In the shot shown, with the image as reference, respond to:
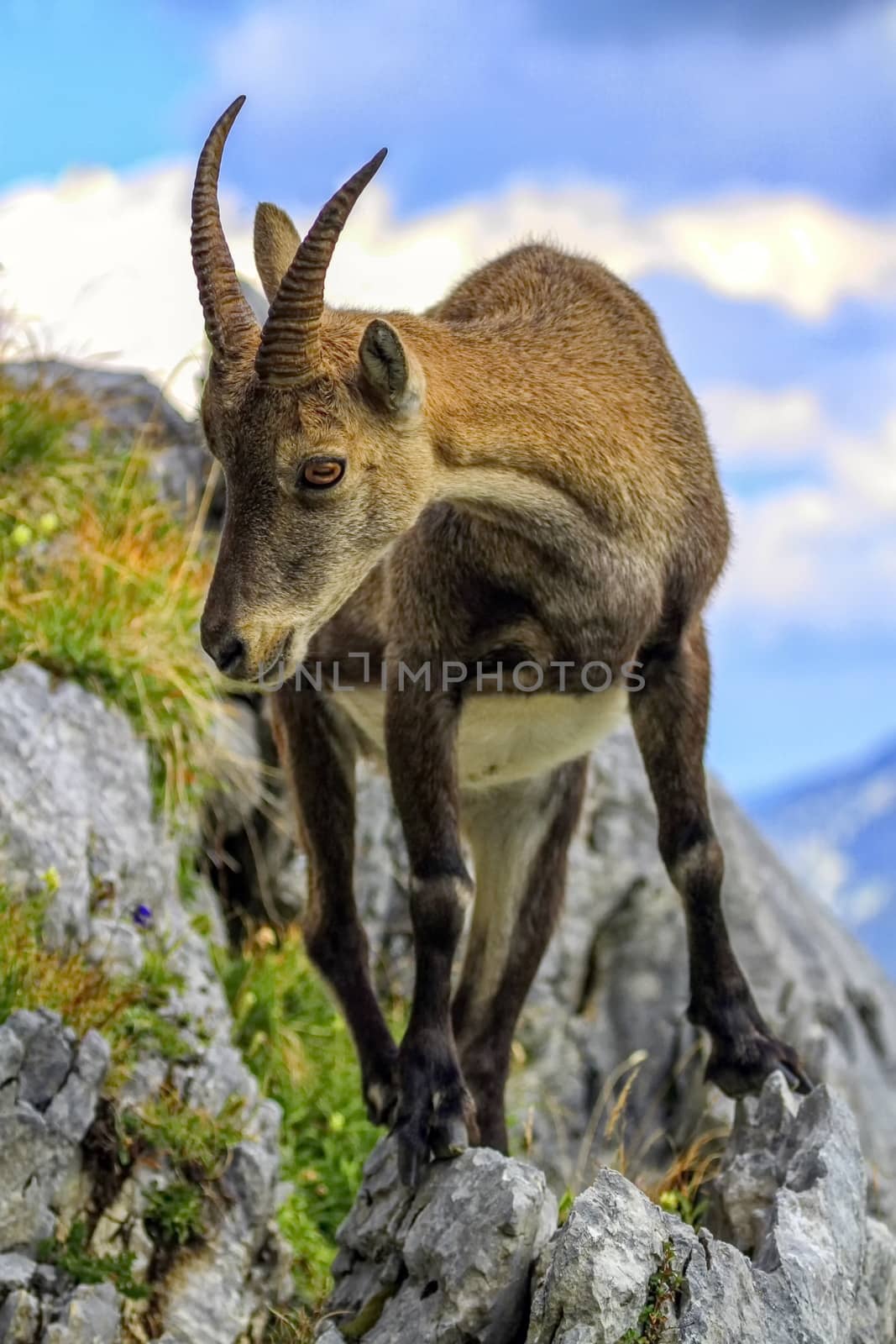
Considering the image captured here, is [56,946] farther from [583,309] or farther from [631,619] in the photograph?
[583,309]

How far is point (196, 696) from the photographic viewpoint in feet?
29.6

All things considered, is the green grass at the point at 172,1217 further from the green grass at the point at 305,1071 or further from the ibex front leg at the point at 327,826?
the green grass at the point at 305,1071

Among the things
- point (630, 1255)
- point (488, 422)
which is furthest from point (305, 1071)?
point (488, 422)

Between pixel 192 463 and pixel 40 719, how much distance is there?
13.5 feet

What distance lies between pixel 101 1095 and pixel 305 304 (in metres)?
3.32

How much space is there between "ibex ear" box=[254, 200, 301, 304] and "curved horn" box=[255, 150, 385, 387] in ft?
3.00

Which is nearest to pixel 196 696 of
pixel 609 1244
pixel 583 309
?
pixel 583 309

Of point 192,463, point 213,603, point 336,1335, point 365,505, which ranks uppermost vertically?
point 192,463

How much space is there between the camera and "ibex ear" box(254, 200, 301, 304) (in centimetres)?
572

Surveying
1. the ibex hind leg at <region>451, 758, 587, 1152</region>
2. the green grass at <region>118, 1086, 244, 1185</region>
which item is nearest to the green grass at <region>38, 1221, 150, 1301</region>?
the green grass at <region>118, 1086, 244, 1185</region>

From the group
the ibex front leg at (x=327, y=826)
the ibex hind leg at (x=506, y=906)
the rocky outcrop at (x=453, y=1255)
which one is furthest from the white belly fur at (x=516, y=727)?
the rocky outcrop at (x=453, y=1255)

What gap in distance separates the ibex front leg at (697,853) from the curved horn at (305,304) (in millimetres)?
1871

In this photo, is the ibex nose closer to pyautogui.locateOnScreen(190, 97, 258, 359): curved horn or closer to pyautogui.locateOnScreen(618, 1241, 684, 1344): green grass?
pyautogui.locateOnScreen(190, 97, 258, 359): curved horn

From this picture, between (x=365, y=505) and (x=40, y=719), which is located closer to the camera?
(x=365, y=505)
